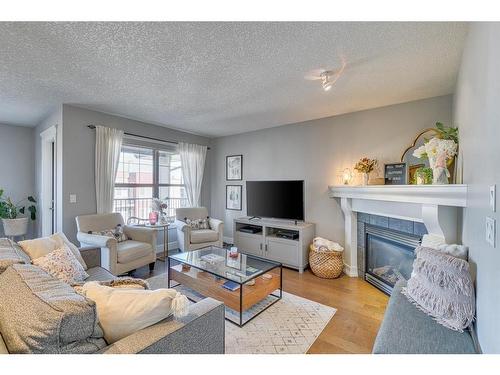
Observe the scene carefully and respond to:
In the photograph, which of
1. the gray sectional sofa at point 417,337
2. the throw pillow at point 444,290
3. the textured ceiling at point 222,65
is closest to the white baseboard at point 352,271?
the throw pillow at point 444,290

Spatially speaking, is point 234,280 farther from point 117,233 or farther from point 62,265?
point 117,233

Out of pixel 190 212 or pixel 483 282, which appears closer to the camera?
pixel 483 282

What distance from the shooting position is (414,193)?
2168 millimetres

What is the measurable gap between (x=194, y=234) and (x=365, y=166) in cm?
270

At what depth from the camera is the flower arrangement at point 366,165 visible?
2975mm

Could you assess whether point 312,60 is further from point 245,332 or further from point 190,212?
point 190,212

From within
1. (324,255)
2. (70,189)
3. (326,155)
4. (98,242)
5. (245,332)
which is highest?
(326,155)

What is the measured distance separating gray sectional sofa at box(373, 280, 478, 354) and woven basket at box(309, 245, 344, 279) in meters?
1.64

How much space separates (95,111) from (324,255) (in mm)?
3850

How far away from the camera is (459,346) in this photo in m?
1.16

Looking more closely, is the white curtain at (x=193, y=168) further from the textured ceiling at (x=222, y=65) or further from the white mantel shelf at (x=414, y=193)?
the white mantel shelf at (x=414, y=193)

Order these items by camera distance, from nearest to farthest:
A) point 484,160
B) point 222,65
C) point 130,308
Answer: point 130,308 → point 484,160 → point 222,65

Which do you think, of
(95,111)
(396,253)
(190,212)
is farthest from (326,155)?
(95,111)

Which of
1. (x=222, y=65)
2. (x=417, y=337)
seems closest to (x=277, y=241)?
(x=417, y=337)
